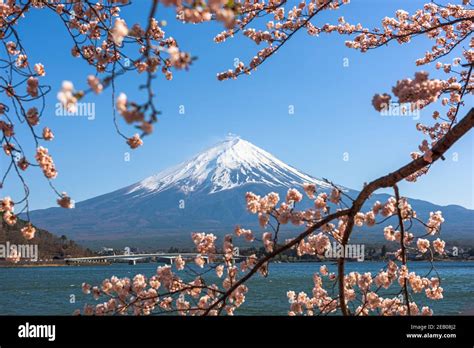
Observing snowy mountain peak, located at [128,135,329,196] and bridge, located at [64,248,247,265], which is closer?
bridge, located at [64,248,247,265]

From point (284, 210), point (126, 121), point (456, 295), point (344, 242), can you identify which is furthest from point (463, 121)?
point (456, 295)

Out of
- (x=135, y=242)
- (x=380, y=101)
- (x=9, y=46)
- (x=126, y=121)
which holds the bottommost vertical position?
(x=135, y=242)

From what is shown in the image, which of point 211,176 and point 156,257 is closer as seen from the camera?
point 156,257

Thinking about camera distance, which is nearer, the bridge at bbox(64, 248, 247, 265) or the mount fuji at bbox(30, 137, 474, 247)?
the bridge at bbox(64, 248, 247, 265)

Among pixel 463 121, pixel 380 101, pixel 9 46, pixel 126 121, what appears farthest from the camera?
pixel 9 46

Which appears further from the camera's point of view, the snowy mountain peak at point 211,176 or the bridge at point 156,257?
the snowy mountain peak at point 211,176

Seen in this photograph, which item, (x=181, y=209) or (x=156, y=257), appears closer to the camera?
(x=156, y=257)

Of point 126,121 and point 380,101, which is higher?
point 380,101
